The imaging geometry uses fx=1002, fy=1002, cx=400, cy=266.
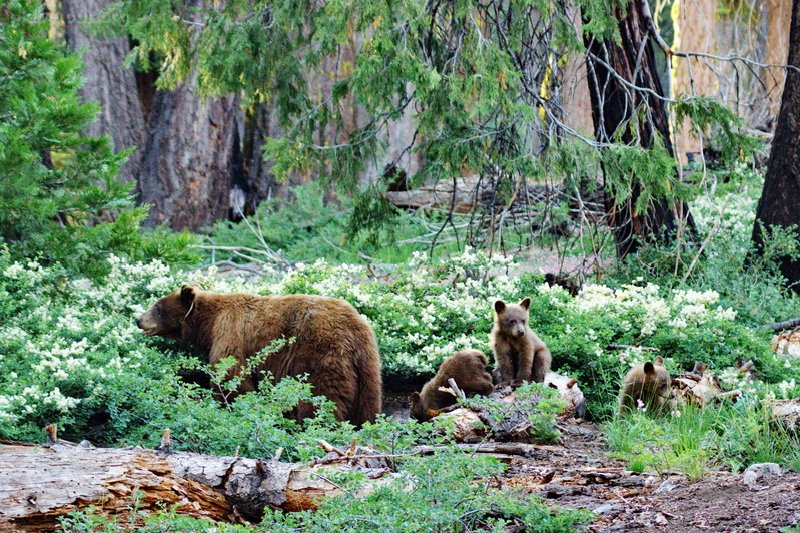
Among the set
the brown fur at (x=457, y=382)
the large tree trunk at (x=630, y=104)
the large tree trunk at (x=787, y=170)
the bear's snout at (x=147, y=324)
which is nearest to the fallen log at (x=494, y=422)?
the brown fur at (x=457, y=382)

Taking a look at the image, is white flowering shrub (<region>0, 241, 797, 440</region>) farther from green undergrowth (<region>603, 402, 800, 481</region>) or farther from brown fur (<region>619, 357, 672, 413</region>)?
green undergrowth (<region>603, 402, 800, 481</region>)

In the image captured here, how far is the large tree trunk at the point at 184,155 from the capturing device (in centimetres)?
2098

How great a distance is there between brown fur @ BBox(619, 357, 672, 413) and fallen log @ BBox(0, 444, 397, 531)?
3.11 m

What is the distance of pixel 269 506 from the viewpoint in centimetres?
610

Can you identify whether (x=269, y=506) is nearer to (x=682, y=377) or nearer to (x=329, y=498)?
(x=329, y=498)

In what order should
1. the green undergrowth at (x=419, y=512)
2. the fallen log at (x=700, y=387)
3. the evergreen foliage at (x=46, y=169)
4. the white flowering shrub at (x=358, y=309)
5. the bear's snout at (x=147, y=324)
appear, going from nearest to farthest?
the green undergrowth at (x=419, y=512) → the white flowering shrub at (x=358, y=309) → the fallen log at (x=700, y=387) → the bear's snout at (x=147, y=324) → the evergreen foliage at (x=46, y=169)

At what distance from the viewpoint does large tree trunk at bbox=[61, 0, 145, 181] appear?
2023 centimetres

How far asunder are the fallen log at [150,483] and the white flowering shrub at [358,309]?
88cm

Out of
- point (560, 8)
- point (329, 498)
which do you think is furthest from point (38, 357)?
point (560, 8)

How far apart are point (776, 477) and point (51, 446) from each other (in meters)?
4.65

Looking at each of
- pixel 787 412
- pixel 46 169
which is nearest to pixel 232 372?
pixel 787 412

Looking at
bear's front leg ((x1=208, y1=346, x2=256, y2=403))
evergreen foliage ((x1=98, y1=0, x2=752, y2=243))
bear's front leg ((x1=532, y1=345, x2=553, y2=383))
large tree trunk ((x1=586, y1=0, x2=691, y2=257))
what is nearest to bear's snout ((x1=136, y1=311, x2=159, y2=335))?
bear's front leg ((x1=208, y1=346, x2=256, y2=403))

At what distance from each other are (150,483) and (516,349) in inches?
168

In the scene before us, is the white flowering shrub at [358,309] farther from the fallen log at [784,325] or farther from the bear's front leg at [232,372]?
the fallen log at [784,325]
